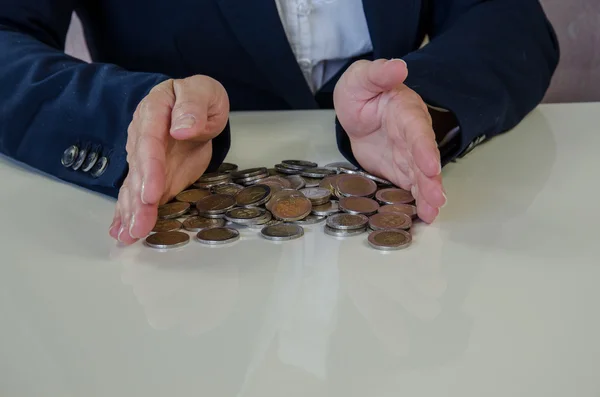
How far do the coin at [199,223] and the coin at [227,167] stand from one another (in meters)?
0.14

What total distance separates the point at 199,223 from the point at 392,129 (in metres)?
0.21

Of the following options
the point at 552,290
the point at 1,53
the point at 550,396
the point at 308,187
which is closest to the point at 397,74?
the point at 308,187

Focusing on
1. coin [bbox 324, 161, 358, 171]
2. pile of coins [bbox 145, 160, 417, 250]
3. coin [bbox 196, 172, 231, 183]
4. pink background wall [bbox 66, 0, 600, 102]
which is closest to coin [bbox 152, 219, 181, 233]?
pile of coins [bbox 145, 160, 417, 250]

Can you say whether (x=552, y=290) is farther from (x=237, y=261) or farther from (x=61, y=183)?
(x=61, y=183)

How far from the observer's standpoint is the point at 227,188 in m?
0.73

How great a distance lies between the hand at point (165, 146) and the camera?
24.0 inches

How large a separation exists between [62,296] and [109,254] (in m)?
0.08

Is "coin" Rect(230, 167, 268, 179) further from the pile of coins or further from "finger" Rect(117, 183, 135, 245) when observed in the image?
"finger" Rect(117, 183, 135, 245)

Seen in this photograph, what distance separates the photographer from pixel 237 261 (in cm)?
57

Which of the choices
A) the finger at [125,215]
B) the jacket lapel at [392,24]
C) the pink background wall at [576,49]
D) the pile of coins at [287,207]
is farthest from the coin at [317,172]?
the pink background wall at [576,49]

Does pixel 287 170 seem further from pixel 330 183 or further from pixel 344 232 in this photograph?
pixel 344 232

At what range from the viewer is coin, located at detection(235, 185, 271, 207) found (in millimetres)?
678

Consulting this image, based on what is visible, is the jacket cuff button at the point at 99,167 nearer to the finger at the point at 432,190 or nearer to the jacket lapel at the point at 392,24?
the finger at the point at 432,190

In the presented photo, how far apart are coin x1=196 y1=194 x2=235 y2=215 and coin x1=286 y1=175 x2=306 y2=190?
0.24 feet
